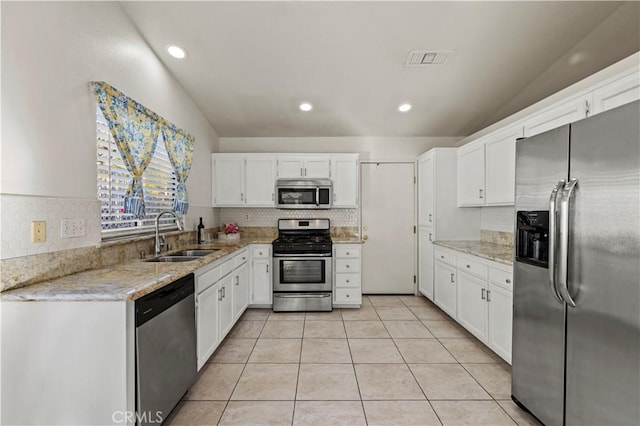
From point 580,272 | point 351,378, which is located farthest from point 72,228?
point 580,272

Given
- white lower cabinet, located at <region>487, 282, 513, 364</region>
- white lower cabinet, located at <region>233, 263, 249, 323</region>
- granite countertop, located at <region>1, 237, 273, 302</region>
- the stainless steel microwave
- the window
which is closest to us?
granite countertop, located at <region>1, 237, 273, 302</region>

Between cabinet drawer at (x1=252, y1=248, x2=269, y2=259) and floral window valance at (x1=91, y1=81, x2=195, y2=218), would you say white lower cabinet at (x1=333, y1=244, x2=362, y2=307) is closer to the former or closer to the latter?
cabinet drawer at (x1=252, y1=248, x2=269, y2=259)

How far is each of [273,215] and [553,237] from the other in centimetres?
365

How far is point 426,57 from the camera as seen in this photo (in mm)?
3057

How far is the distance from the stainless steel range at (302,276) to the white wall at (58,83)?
2284 mm

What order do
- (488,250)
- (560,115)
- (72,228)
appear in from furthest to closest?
(488,250) < (560,115) < (72,228)

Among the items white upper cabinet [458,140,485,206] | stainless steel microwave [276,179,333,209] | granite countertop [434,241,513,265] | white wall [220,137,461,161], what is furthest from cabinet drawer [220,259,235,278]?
white upper cabinet [458,140,485,206]

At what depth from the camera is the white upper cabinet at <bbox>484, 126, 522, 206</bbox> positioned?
2.94 metres

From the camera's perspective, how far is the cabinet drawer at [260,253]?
4.12 metres

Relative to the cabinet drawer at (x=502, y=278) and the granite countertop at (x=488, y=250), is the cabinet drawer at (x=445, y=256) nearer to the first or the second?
the granite countertop at (x=488, y=250)

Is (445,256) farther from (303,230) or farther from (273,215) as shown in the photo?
(273,215)

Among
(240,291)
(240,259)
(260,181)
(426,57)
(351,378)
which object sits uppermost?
(426,57)

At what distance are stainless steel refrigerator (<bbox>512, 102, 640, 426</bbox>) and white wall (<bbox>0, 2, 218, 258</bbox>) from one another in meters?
2.75

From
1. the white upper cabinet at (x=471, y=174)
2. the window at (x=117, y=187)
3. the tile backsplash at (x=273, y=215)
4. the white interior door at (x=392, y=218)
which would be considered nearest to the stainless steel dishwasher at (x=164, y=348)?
the window at (x=117, y=187)
